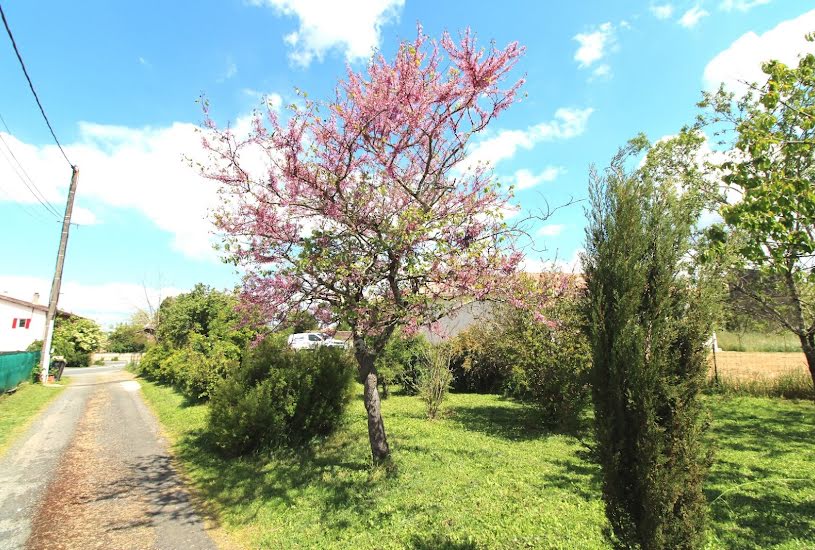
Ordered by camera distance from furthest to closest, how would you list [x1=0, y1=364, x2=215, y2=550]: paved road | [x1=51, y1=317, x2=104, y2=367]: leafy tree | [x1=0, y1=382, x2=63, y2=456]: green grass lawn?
[x1=51, y1=317, x2=104, y2=367]: leafy tree, [x1=0, y1=382, x2=63, y2=456]: green grass lawn, [x1=0, y1=364, x2=215, y2=550]: paved road

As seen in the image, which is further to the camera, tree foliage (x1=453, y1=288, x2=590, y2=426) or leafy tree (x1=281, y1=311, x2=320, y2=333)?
tree foliage (x1=453, y1=288, x2=590, y2=426)

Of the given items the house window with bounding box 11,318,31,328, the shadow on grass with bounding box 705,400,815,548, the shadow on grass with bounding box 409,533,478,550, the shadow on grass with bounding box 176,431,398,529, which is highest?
the house window with bounding box 11,318,31,328

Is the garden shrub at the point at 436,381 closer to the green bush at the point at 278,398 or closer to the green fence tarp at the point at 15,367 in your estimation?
the green bush at the point at 278,398

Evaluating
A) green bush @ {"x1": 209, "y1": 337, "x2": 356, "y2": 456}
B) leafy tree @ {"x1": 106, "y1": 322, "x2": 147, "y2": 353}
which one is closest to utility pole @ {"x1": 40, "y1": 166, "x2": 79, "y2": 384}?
green bush @ {"x1": 209, "y1": 337, "x2": 356, "y2": 456}

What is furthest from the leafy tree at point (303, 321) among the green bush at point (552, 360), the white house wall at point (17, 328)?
the white house wall at point (17, 328)

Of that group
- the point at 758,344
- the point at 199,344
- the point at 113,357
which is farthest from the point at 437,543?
the point at 113,357

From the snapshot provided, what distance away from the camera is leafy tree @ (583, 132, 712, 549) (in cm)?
311

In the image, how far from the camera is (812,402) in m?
13.4

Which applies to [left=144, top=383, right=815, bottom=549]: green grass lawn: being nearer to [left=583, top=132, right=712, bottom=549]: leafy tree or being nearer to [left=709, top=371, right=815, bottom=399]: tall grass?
[left=583, top=132, right=712, bottom=549]: leafy tree

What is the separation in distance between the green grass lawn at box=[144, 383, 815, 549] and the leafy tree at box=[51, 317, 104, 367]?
35.2 metres

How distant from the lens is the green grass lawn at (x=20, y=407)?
1033 cm

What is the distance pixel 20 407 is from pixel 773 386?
25.4 metres

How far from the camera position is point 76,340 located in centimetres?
3778

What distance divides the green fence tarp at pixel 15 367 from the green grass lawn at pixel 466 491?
38.1 ft
